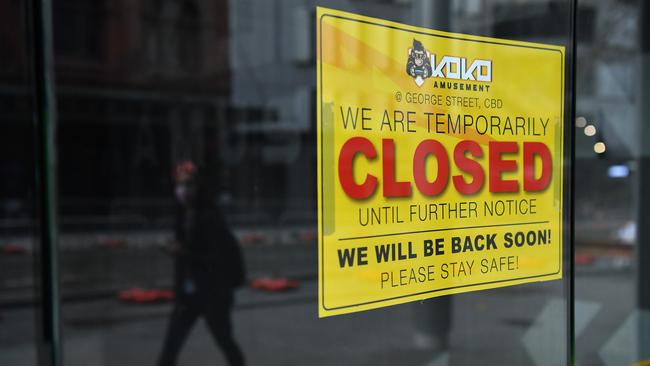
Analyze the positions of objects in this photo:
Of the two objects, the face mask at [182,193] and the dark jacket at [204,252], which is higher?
the face mask at [182,193]

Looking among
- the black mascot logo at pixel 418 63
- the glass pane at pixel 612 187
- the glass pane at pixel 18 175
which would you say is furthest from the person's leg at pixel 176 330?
the glass pane at pixel 612 187

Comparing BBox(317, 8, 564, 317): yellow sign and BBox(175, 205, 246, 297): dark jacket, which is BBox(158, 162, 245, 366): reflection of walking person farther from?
BBox(317, 8, 564, 317): yellow sign

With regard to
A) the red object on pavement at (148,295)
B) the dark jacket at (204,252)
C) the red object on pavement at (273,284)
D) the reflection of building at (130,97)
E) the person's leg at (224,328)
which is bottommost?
the person's leg at (224,328)

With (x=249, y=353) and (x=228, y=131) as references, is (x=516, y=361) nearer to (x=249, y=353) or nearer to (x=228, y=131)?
(x=249, y=353)

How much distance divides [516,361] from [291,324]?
124cm

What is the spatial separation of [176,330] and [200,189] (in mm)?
526

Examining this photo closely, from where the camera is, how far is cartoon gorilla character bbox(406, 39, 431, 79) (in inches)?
99.0

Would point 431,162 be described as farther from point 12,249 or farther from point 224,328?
point 12,249

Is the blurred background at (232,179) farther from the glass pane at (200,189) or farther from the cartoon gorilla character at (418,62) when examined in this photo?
the cartoon gorilla character at (418,62)

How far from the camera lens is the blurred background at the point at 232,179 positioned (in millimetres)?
1989

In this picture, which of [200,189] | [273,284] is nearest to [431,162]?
[273,284]

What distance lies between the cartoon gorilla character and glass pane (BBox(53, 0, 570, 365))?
13 centimetres

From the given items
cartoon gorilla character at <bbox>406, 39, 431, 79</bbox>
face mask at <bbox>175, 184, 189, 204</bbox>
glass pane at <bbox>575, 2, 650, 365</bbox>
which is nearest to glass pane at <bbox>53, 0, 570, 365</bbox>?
face mask at <bbox>175, 184, 189, 204</bbox>

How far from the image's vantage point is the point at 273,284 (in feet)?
8.24
